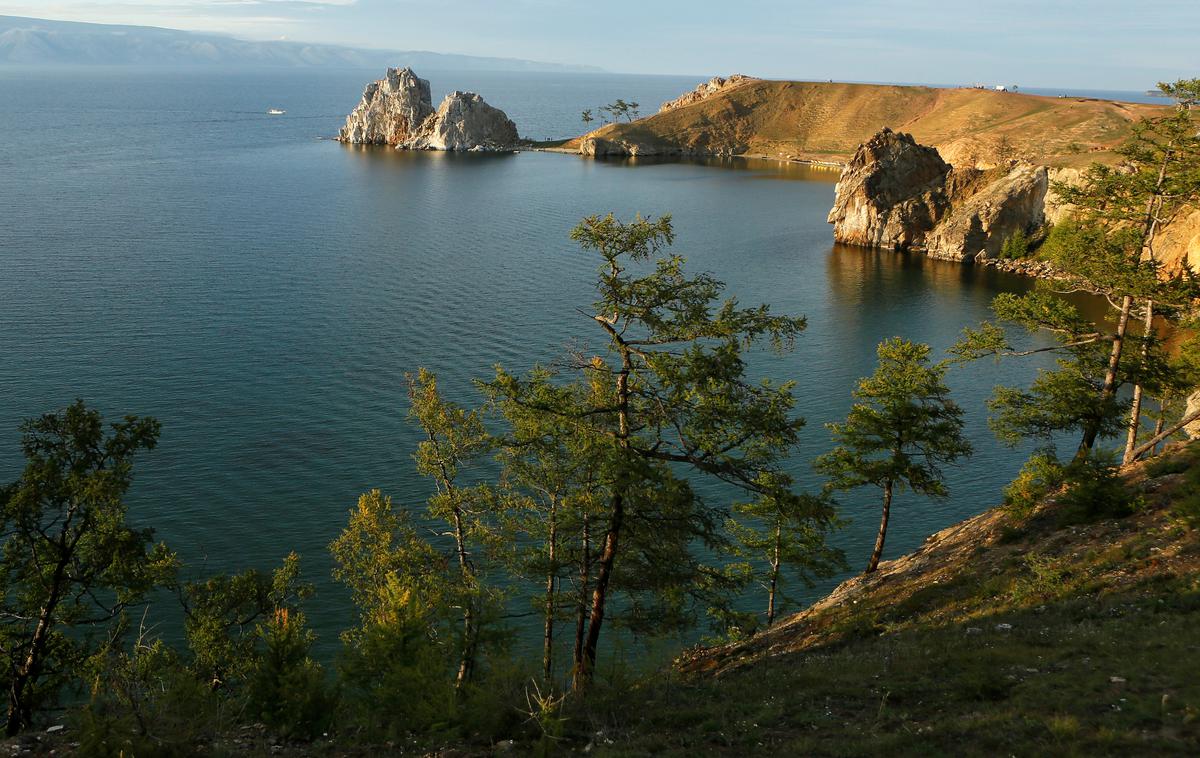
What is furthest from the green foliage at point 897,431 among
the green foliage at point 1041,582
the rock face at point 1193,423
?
the rock face at point 1193,423

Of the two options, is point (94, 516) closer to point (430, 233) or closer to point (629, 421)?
point (629, 421)

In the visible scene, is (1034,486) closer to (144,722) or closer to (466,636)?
(466,636)

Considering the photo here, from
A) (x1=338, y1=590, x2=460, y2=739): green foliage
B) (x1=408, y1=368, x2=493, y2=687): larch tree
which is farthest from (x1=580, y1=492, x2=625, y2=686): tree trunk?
(x1=338, y1=590, x2=460, y2=739): green foliage

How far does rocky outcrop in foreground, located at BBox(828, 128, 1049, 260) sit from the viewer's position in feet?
365

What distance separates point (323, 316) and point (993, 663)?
6652 cm

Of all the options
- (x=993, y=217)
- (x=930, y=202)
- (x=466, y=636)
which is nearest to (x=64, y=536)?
(x=466, y=636)

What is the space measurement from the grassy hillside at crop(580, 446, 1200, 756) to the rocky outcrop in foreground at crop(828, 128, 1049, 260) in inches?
3601

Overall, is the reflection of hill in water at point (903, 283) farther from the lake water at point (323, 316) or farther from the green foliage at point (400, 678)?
the green foliage at point (400, 678)

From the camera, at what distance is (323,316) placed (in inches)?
2958

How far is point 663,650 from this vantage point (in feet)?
101

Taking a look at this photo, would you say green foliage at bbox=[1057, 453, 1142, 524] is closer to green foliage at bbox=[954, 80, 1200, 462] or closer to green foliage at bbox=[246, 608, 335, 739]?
green foliage at bbox=[954, 80, 1200, 462]

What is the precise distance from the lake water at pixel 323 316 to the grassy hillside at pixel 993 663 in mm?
12407

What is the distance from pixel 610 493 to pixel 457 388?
37.8 metres

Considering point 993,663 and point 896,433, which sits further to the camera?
point 896,433
